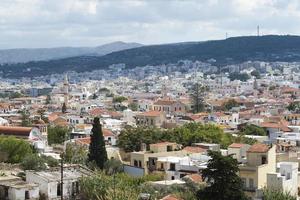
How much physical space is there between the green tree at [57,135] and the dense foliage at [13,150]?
11.0 m

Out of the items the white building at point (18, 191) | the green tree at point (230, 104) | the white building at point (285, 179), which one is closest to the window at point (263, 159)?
the white building at point (285, 179)

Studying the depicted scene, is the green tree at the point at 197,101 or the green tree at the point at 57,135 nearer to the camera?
the green tree at the point at 57,135

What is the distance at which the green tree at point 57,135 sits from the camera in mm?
47250

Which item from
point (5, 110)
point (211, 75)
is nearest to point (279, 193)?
point (5, 110)

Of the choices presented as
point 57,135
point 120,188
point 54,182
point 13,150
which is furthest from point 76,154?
point 57,135

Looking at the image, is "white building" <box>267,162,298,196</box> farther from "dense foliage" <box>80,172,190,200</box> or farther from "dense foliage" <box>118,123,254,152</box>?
"dense foliage" <box>118,123,254,152</box>

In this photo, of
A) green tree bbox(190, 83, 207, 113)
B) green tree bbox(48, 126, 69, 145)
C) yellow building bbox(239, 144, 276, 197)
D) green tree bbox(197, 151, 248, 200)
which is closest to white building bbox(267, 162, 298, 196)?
yellow building bbox(239, 144, 276, 197)

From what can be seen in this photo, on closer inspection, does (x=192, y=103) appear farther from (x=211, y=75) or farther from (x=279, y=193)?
(x=211, y=75)

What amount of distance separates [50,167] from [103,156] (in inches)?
105

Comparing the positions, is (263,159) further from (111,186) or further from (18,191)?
(18,191)

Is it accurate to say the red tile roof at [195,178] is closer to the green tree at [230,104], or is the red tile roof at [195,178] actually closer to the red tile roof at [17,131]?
the red tile roof at [17,131]

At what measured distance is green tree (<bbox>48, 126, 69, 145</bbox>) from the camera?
4725cm

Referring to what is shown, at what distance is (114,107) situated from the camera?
8712 cm

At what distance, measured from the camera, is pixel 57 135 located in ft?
159
